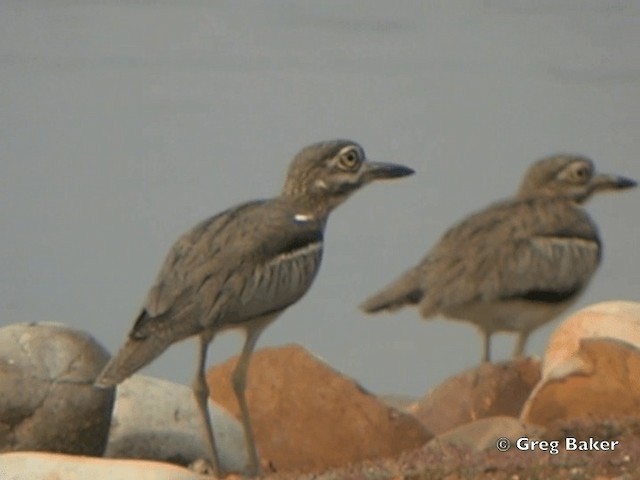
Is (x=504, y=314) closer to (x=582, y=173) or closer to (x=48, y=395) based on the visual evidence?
(x=582, y=173)

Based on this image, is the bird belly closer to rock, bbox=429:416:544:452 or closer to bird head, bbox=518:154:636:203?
bird head, bbox=518:154:636:203

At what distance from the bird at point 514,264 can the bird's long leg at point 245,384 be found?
73.4 inches

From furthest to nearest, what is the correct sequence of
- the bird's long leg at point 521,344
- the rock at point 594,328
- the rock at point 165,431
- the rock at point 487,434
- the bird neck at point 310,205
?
1. the bird's long leg at point 521,344
2. the rock at point 594,328
3. the bird neck at point 310,205
4. the rock at point 165,431
5. the rock at point 487,434

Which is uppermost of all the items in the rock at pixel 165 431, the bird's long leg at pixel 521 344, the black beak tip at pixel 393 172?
the black beak tip at pixel 393 172

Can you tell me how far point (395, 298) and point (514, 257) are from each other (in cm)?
94

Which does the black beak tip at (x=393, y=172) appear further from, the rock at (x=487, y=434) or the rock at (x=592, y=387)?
the rock at (x=487, y=434)

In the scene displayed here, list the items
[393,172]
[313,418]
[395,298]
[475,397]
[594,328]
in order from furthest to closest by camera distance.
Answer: [395,298] → [594,328] → [475,397] → [393,172] → [313,418]

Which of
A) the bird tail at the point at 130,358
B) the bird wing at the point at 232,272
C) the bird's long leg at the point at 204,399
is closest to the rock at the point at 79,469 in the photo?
the bird tail at the point at 130,358

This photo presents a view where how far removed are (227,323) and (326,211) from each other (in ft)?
4.22

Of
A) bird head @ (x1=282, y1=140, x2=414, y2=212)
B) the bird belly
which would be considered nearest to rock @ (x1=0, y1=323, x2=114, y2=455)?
bird head @ (x1=282, y1=140, x2=414, y2=212)

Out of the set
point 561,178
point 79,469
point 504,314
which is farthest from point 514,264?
point 79,469

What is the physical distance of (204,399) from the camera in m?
10.1

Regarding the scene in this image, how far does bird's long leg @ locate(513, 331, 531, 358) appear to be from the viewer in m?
12.4

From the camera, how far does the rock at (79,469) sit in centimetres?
799
